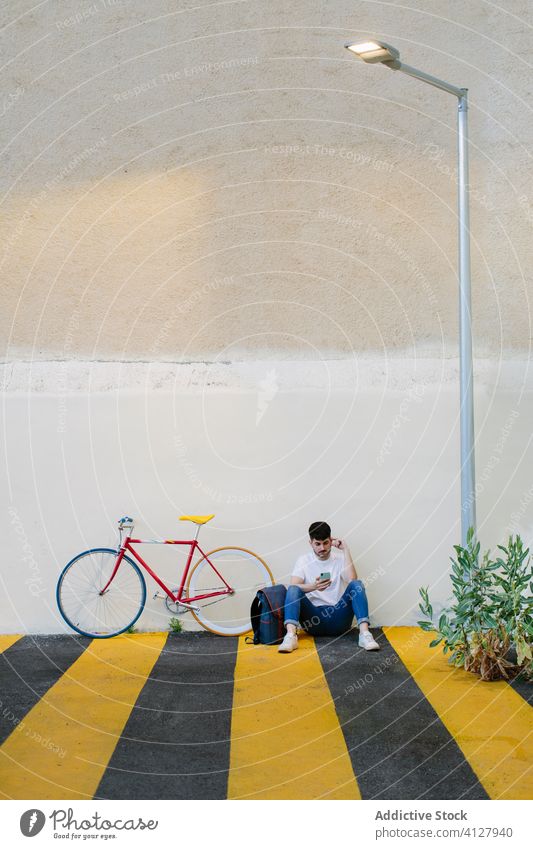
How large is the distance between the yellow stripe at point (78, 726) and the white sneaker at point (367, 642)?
Answer: 5.32 ft

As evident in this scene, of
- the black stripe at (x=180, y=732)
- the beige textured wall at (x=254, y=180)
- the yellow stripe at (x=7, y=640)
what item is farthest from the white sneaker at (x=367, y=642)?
the yellow stripe at (x=7, y=640)

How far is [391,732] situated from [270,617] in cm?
243

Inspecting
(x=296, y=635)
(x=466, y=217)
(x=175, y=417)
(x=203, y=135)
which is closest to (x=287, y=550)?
(x=296, y=635)

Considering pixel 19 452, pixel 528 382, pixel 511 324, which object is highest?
pixel 511 324

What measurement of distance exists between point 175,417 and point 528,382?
10.1 ft

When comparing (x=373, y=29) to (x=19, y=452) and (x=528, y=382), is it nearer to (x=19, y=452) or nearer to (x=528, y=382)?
(x=528, y=382)

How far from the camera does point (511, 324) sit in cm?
810

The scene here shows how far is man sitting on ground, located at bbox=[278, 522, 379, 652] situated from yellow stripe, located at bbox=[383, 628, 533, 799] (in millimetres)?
526

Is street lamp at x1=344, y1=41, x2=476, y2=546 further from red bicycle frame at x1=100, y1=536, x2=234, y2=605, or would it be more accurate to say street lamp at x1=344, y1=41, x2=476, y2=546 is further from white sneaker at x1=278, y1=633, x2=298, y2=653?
red bicycle frame at x1=100, y1=536, x2=234, y2=605

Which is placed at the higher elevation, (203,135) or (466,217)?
(203,135)

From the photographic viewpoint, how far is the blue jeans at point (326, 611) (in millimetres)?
7500

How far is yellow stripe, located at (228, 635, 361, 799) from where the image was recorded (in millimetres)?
4465

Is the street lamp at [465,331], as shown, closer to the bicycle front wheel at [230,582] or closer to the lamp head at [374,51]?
the lamp head at [374,51]
